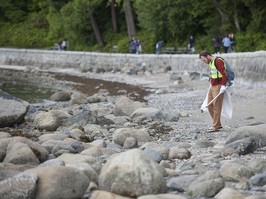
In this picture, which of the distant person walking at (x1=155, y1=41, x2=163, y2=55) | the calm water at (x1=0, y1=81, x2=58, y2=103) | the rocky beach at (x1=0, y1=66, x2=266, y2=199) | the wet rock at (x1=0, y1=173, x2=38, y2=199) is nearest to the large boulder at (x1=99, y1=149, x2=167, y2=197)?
the rocky beach at (x1=0, y1=66, x2=266, y2=199)

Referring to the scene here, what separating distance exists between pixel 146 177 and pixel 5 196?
5.48 feet

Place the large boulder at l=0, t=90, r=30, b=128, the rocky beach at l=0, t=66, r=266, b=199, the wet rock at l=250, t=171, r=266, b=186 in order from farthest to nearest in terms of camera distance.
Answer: the large boulder at l=0, t=90, r=30, b=128 → the wet rock at l=250, t=171, r=266, b=186 → the rocky beach at l=0, t=66, r=266, b=199

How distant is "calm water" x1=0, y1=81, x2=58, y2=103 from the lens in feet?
74.2

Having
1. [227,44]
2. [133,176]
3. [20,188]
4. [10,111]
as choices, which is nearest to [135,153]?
[133,176]

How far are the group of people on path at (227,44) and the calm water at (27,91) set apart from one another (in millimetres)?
9271

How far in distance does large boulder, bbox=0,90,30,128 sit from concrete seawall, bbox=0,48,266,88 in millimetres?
8788

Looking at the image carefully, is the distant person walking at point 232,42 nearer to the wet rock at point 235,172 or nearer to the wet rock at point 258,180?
the wet rock at point 235,172

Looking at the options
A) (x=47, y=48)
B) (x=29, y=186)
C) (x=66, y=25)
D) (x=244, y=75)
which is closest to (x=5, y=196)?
(x=29, y=186)

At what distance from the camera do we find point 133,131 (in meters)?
10.5

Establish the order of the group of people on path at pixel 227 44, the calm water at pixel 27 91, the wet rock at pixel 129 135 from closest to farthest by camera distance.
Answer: the wet rock at pixel 129 135
the calm water at pixel 27 91
the group of people on path at pixel 227 44

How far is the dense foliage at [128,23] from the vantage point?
29.7m

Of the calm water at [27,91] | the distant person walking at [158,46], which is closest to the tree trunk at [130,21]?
the distant person walking at [158,46]

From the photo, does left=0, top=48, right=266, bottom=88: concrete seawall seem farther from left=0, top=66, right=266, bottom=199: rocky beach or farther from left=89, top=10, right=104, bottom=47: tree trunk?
left=89, top=10, right=104, bottom=47: tree trunk

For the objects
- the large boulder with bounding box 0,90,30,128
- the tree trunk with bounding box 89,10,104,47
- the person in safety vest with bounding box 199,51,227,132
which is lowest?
the large boulder with bounding box 0,90,30,128
